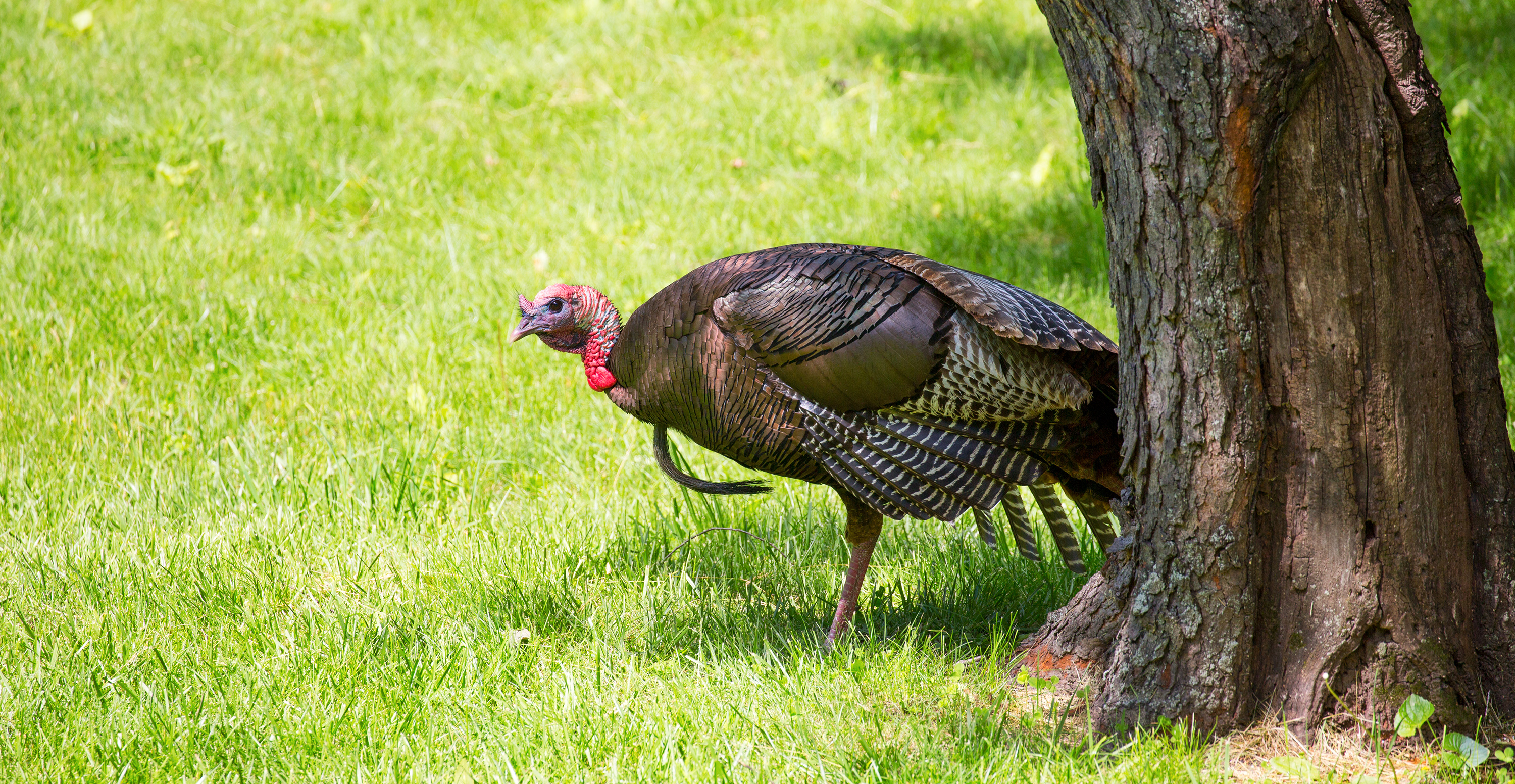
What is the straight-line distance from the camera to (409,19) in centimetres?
807

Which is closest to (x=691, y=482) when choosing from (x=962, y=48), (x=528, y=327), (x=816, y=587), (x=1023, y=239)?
(x=816, y=587)

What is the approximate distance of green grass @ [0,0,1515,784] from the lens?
2.88 metres

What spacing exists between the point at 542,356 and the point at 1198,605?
10.9 ft

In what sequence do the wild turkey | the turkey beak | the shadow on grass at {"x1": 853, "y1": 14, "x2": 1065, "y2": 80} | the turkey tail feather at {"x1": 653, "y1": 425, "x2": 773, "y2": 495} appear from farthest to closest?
the shadow on grass at {"x1": 853, "y1": 14, "x2": 1065, "y2": 80} < the turkey beak < the turkey tail feather at {"x1": 653, "y1": 425, "x2": 773, "y2": 495} < the wild turkey

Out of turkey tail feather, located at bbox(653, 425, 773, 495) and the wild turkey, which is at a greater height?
the wild turkey

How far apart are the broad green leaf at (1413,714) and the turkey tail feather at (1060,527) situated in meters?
1.07

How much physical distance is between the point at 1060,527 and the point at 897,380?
0.80 m

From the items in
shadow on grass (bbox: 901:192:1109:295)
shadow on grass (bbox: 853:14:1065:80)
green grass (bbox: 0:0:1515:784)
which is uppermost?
shadow on grass (bbox: 853:14:1065:80)

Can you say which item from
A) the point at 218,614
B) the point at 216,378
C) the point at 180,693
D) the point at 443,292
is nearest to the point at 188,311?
the point at 216,378

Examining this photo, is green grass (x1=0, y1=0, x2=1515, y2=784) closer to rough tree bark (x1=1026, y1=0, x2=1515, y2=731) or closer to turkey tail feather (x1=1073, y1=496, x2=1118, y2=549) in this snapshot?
turkey tail feather (x1=1073, y1=496, x2=1118, y2=549)

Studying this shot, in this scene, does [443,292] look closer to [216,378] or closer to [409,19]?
[216,378]

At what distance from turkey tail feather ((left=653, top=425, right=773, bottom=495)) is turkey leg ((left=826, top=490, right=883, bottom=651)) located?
28 cm

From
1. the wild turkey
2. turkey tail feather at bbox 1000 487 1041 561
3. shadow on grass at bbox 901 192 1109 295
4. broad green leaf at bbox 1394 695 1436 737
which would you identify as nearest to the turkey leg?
the wild turkey

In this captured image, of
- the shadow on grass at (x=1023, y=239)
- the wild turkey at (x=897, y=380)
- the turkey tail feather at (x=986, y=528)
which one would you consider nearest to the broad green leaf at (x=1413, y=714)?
the wild turkey at (x=897, y=380)
